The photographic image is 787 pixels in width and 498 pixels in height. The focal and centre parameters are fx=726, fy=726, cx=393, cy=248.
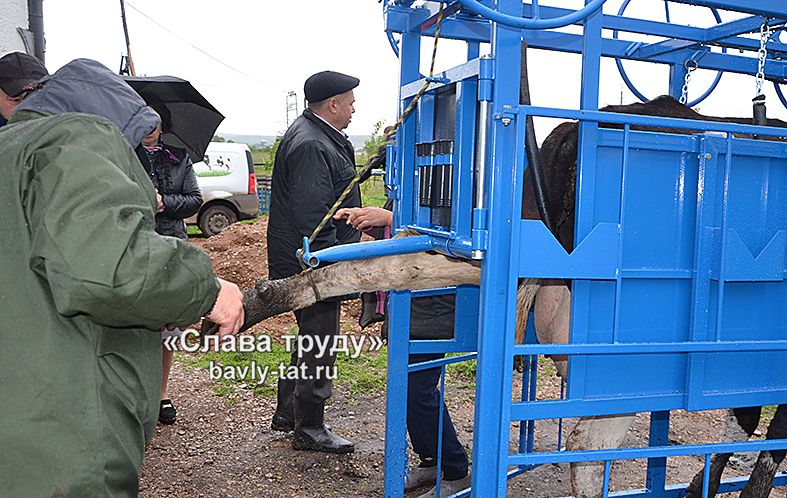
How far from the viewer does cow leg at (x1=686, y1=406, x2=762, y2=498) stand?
138 inches

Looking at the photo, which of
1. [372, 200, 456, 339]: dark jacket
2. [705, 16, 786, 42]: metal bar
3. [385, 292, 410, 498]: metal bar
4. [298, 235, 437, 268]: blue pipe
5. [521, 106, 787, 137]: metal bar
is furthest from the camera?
[372, 200, 456, 339]: dark jacket

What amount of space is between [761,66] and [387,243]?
138 cm

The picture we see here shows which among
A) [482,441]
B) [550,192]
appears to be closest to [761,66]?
[550,192]

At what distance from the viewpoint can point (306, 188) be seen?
13.6ft

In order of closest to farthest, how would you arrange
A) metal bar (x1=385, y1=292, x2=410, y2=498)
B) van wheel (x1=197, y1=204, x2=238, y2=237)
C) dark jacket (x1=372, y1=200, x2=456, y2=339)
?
metal bar (x1=385, y1=292, x2=410, y2=498)
dark jacket (x1=372, y1=200, x2=456, y2=339)
van wheel (x1=197, y1=204, x2=238, y2=237)

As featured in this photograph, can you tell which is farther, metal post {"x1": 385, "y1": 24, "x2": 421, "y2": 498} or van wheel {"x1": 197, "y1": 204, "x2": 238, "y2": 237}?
van wheel {"x1": 197, "y1": 204, "x2": 238, "y2": 237}

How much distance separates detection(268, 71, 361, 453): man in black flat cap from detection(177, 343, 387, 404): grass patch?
3.09ft

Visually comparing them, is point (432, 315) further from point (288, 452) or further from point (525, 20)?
point (525, 20)

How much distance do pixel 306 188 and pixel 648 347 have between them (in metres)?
2.44

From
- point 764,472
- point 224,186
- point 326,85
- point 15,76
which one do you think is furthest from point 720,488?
point 224,186

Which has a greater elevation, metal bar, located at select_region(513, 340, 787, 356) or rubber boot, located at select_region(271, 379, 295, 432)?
metal bar, located at select_region(513, 340, 787, 356)

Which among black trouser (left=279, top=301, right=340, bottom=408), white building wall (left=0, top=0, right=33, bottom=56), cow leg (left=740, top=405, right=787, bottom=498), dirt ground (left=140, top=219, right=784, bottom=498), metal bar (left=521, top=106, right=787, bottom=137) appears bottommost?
dirt ground (left=140, top=219, right=784, bottom=498)

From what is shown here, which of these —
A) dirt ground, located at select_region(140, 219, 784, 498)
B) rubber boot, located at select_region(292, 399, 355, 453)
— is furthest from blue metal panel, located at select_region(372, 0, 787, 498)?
rubber boot, located at select_region(292, 399, 355, 453)

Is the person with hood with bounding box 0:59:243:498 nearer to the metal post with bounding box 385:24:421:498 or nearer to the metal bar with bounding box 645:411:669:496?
the metal post with bounding box 385:24:421:498
